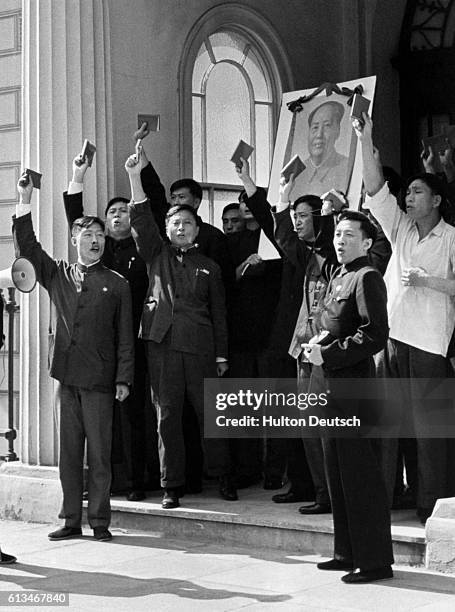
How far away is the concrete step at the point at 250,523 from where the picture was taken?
22.2 ft

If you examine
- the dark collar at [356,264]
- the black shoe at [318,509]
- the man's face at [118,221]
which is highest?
the man's face at [118,221]

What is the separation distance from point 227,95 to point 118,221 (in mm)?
2284

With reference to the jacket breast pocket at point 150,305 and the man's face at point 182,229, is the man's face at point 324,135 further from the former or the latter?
the jacket breast pocket at point 150,305

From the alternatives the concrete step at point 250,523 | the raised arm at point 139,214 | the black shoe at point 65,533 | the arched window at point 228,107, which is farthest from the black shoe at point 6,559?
the arched window at point 228,107

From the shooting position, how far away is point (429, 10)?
10875mm

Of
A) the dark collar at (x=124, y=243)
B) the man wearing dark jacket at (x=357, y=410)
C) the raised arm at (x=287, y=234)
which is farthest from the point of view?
the dark collar at (x=124, y=243)

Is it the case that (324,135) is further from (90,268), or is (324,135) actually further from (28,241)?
(28,241)

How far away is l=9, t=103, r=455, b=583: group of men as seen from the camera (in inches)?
244

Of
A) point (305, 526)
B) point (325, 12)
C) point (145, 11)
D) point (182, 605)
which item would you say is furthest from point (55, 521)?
point (325, 12)

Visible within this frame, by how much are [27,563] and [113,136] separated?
328cm

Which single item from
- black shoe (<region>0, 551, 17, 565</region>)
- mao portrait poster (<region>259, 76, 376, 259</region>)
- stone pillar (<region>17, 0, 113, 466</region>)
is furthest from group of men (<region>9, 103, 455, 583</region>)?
mao portrait poster (<region>259, 76, 376, 259</region>)

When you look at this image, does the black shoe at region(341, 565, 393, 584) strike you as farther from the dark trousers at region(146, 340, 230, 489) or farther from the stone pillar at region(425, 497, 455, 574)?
the dark trousers at region(146, 340, 230, 489)

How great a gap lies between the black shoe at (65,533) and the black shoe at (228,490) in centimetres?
98

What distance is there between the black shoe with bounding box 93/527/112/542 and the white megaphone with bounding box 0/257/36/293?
1.55 metres
